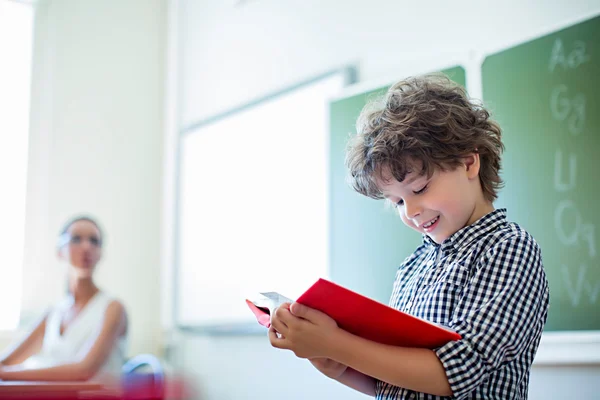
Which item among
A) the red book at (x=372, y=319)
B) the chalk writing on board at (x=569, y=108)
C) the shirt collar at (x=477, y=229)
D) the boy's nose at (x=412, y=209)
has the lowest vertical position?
the red book at (x=372, y=319)

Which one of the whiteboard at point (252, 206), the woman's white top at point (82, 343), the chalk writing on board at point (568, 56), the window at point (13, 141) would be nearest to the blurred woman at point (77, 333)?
the woman's white top at point (82, 343)

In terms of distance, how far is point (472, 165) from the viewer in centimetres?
120

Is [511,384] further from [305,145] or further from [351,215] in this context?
[305,145]

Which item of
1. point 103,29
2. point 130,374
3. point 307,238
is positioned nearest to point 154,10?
point 103,29

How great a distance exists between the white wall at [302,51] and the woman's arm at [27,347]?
2.60ft

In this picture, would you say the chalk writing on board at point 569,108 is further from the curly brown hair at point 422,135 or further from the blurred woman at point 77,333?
the blurred woman at point 77,333

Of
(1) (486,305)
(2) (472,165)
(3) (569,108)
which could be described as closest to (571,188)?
(3) (569,108)

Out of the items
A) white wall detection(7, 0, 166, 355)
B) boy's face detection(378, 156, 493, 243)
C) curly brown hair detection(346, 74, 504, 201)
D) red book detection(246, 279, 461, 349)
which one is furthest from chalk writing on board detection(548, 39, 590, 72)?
white wall detection(7, 0, 166, 355)

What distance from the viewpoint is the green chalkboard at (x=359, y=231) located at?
7.38 ft

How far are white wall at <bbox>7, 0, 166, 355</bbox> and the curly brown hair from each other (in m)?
2.66

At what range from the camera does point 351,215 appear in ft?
7.97

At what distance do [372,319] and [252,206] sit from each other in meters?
2.13

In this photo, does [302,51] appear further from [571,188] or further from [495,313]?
[495,313]

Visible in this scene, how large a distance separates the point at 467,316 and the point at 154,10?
3.50 meters
